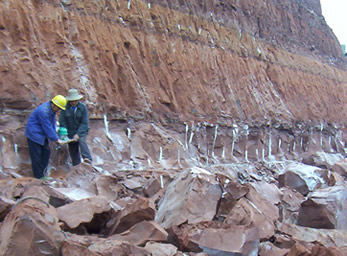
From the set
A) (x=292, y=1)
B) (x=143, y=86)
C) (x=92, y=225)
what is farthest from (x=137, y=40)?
(x=292, y=1)

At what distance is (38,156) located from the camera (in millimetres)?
6598

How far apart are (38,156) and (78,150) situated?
0.99 meters

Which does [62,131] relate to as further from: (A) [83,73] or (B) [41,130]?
(A) [83,73]

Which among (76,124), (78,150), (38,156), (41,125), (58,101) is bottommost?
(78,150)

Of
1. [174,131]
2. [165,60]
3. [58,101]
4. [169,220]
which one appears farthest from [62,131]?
[165,60]

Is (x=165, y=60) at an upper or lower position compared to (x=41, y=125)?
upper

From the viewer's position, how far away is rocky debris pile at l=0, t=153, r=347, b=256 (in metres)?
3.13

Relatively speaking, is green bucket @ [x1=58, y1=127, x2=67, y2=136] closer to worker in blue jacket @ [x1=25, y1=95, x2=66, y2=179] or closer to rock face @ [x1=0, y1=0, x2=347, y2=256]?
rock face @ [x1=0, y1=0, x2=347, y2=256]

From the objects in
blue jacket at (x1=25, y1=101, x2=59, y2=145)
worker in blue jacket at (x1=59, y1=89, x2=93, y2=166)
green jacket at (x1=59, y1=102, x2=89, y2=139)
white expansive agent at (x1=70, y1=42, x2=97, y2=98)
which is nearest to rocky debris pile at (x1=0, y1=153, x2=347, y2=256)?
blue jacket at (x1=25, y1=101, x2=59, y2=145)

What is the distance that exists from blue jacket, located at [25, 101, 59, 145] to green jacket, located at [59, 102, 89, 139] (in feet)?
2.66

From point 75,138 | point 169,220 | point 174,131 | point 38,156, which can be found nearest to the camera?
point 169,220

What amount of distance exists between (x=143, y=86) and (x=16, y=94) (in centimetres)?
368

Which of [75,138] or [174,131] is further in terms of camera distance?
[174,131]

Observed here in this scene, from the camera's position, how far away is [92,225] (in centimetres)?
419
